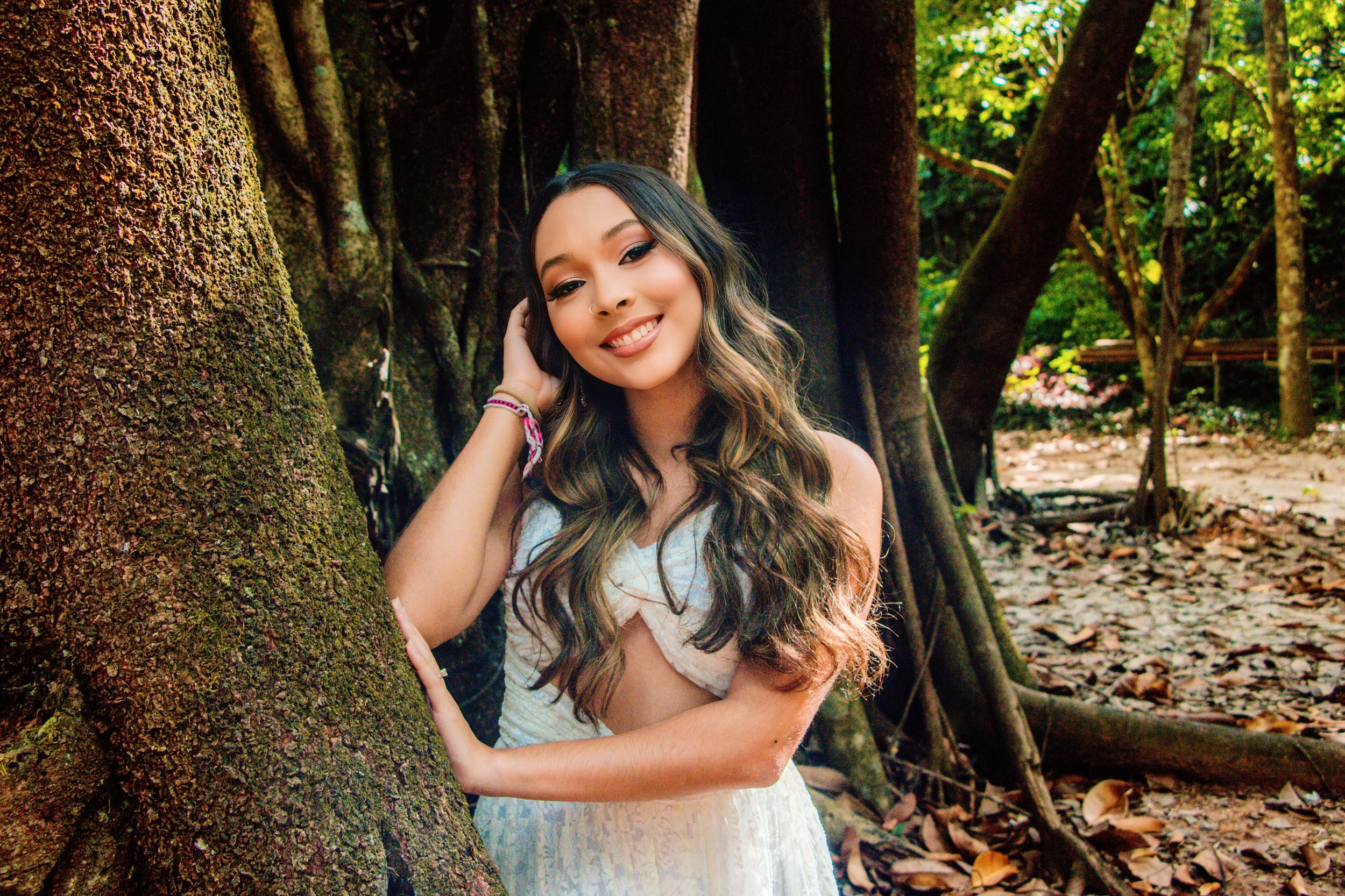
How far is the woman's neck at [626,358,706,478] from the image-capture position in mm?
1933

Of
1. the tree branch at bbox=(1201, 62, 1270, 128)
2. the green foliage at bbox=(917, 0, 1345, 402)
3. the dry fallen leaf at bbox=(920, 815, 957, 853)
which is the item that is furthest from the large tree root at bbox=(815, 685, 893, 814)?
the tree branch at bbox=(1201, 62, 1270, 128)

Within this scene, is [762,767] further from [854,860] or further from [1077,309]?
[1077,309]

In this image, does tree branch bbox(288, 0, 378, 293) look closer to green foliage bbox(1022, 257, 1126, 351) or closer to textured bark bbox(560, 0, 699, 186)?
textured bark bbox(560, 0, 699, 186)

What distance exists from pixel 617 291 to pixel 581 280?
0.38ft

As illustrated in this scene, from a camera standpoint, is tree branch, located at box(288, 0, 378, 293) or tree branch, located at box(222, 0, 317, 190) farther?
tree branch, located at box(288, 0, 378, 293)

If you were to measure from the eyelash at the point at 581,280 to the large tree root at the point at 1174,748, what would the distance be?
95.1 inches

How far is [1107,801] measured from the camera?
2.89 metres

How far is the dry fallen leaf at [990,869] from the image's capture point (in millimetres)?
2578

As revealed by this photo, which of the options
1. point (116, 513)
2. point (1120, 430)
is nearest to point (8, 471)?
point (116, 513)

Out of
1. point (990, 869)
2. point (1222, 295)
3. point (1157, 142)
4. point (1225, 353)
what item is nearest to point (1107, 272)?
point (1222, 295)

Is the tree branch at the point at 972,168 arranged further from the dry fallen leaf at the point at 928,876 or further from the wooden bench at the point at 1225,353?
the dry fallen leaf at the point at 928,876

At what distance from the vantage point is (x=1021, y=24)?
773cm

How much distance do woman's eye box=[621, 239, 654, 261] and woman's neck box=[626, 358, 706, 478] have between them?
0.86 feet

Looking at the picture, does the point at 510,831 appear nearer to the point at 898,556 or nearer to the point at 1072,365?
the point at 898,556
